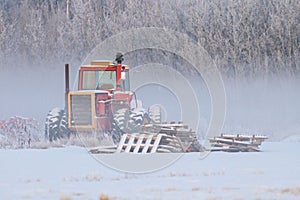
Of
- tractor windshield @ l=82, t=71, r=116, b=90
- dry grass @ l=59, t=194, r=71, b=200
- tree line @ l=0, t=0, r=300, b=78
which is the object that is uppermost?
tree line @ l=0, t=0, r=300, b=78

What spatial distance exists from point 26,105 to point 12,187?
23.6 metres

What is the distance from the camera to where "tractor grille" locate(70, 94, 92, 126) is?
54.8ft

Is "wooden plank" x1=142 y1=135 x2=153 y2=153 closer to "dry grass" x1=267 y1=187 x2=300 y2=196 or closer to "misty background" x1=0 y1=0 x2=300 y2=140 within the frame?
"dry grass" x1=267 y1=187 x2=300 y2=196

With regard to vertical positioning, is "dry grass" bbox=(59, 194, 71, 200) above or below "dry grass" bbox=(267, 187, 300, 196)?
above

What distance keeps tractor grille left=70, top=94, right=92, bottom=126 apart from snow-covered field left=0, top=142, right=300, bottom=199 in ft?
8.92

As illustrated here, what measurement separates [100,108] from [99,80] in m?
0.95

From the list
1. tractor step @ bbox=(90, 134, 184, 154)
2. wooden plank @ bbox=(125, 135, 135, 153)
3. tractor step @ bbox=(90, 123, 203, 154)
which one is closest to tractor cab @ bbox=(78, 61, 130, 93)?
tractor step @ bbox=(90, 123, 203, 154)

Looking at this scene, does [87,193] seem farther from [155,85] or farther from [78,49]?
[78,49]

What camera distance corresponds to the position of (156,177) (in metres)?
10.3

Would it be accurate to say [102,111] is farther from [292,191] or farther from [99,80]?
[292,191]

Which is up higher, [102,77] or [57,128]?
[102,77]

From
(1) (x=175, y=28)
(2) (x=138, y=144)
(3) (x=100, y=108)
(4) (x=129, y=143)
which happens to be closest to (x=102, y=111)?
(3) (x=100, y=108)

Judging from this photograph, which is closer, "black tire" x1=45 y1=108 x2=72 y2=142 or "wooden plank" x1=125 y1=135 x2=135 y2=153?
"wooden plank" x1=125 y1=135 x2=135 y2=153

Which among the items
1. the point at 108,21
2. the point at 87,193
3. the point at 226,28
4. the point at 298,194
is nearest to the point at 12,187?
the point at 87,193
